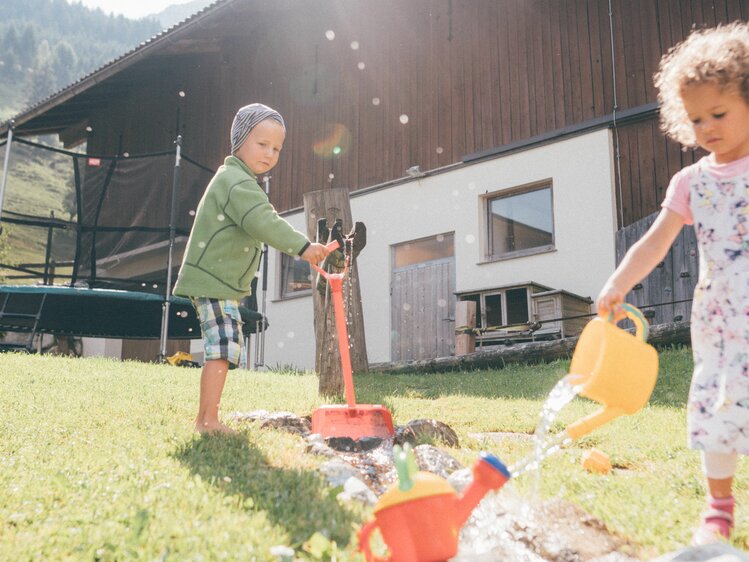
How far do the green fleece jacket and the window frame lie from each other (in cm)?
675

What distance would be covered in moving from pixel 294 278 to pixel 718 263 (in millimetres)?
11550

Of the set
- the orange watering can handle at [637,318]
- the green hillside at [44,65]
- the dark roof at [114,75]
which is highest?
the green hillside at [44,65]

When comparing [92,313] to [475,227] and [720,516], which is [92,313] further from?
[720,516]

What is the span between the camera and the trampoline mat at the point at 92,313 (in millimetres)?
9156

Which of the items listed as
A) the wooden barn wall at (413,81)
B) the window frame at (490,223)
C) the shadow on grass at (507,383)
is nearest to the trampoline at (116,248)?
the wooden barn wall at (413,81)

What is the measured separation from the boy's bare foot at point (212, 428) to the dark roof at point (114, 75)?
10521 mm

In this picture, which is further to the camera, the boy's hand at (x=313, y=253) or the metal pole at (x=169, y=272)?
the metal pole at (x=169, y=272)

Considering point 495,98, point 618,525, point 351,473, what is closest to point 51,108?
point 495,98

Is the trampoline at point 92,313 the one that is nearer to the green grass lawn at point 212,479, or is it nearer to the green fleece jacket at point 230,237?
the green grass lawn at point 212,479

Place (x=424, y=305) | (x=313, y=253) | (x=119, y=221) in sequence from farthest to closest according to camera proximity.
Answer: (x=119, y=221) → (x=424, y=305) → (x=313, y=253)

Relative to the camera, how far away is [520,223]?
10016 millimetres

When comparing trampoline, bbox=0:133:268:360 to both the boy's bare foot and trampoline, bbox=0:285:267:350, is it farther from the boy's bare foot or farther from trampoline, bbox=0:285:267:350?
the boy's bare foot

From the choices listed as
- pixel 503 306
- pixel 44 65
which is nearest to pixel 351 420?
pixel 503 306

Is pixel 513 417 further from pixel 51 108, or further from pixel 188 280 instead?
pixel 51 108
